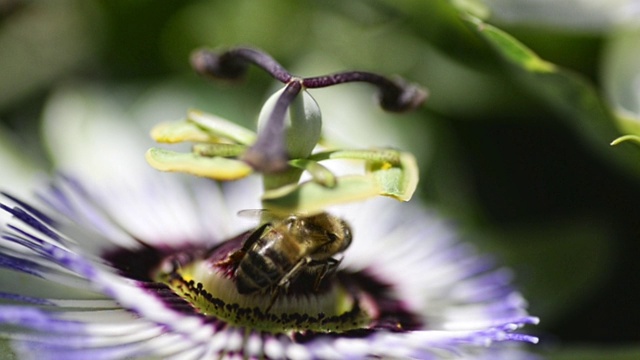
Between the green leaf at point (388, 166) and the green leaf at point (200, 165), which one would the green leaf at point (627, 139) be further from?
the green leaf at point (200, 165)

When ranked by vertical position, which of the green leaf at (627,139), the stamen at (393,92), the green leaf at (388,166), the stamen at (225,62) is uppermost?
the stamen at (225,62)

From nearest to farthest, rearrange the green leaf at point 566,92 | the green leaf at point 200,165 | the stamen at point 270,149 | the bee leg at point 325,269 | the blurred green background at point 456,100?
the stamen at point 270,149 → the green leaf at point 200,165 → the bee leg at point 325,269 → the green leaf at point 566,92 → the blurred green background at point 456,100

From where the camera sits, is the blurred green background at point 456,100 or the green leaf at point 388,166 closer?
the green leaf at point 388,166

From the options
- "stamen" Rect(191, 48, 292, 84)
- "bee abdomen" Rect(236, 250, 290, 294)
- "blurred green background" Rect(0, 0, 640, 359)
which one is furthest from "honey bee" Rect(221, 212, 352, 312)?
"blurred green background" Rect(0, 0, 640, 359)

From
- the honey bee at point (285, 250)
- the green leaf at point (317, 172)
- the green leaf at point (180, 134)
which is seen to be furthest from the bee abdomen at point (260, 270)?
the green leaf at point (180, 134)

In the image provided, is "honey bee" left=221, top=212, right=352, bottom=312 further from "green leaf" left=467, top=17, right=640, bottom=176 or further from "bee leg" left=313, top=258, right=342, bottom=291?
"green leaf" left=467, top=17, right=640, bottom=176

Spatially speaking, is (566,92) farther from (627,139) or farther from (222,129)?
(222,129)

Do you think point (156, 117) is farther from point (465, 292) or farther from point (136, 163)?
point (465, 292)
